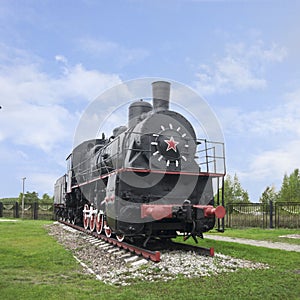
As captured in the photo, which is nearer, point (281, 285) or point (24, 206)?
point (281, 285)

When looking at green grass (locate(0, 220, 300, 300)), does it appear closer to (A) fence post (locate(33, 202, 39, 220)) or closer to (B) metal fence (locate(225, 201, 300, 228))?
(B) metal fence (locate(225, 201, 300, 228))

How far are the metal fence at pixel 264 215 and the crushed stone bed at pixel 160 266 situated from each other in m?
13.2

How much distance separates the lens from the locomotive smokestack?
12.0 m

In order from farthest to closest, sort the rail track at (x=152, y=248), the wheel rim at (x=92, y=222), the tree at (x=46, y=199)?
the tree at (x=46, y=199) < the wheel rim at (x=92, y=222) < the rail track at (x=152, y=248)

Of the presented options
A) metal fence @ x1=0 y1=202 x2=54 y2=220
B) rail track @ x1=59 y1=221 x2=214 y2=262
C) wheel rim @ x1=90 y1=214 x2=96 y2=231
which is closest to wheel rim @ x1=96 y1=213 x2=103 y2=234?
rail track @ x1=59 y1=221 x2=214 y2=262

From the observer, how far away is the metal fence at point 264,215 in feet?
71.7

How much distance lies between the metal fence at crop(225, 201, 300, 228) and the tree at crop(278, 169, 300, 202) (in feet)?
52.9

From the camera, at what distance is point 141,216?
9.92 metres

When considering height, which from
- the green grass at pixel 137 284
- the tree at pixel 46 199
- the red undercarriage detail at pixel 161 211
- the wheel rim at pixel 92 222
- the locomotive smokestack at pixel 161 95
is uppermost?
the locomotive smokestack at pixel 161 95

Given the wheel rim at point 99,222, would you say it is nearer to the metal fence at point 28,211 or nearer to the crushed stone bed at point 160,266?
the crushed stone bed at point 160,266

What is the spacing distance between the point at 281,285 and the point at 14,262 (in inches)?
249

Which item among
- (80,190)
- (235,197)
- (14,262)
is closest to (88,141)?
(80,190)

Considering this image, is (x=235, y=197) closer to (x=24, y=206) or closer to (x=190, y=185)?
(x=24, y=206)

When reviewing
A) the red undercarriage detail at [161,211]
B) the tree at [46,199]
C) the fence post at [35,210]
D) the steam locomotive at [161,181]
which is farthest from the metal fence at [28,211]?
the red undercarriage detail at [161,211]
